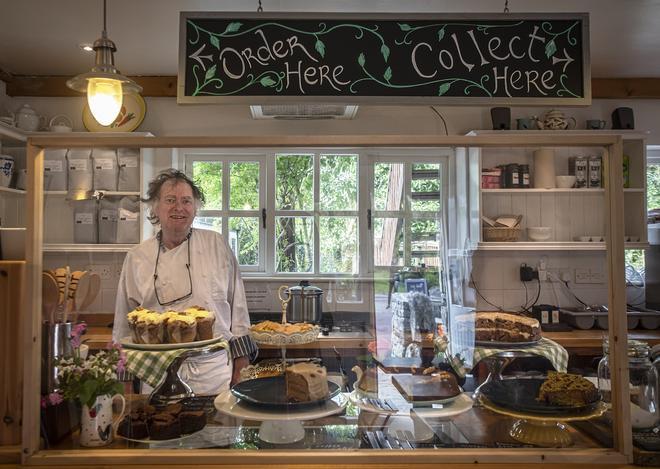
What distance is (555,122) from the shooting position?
12.8 ft

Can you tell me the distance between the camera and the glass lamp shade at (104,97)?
2.39 meters

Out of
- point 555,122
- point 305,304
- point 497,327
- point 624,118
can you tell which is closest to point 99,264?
point 305,304

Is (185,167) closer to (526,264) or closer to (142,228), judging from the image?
(142,228)

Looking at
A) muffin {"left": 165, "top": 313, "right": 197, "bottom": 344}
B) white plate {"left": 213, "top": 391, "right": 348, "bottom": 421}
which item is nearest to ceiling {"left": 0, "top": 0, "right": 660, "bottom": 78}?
muffin {"left": 165, "top": 313, "right": 197, "bottom": 344}

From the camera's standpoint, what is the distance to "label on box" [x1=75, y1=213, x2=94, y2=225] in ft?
4.85

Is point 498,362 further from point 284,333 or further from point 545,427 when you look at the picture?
point 284,333

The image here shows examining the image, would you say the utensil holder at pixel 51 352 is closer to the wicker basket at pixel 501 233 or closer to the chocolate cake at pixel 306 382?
the chocolate cake at pixel 306 382

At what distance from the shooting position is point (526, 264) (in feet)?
6.02

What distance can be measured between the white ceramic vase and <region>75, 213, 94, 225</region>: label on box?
0.48 meters

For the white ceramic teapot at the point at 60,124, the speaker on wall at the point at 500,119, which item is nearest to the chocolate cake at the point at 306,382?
the speaker on wall at the point at 500,119

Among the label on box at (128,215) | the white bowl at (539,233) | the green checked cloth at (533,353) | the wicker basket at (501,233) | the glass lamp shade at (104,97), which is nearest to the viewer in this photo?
the green checked cloth at (533,353)

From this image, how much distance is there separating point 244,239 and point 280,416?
0.52 meters

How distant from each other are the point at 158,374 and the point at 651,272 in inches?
150

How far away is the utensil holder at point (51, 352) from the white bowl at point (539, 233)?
1471 millimetres
